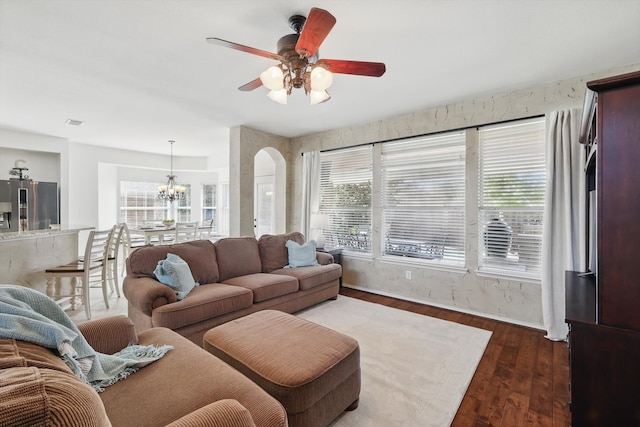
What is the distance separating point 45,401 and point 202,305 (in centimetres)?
207

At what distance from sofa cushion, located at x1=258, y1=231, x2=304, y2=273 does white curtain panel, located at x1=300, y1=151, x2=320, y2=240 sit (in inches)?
44.1

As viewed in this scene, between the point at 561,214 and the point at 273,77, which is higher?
the point at 273,77

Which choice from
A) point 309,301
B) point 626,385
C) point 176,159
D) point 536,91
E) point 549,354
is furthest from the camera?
point 176,159

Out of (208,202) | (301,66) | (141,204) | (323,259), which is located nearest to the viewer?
(301,66)

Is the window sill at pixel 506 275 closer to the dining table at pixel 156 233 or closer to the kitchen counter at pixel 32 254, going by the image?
A: the dining table at pixel 156 233

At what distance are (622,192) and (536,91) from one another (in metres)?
2.33

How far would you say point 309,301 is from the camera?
358cm

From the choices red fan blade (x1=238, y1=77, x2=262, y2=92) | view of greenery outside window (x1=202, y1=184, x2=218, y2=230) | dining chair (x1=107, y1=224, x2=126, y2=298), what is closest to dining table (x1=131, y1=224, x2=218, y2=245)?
dining chair (x1=107, y1=224, x2=126, y2=298)

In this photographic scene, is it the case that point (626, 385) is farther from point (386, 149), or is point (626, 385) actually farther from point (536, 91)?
point (386, 149)

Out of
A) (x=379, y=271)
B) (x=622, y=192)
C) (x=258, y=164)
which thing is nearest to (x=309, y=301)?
(x=379, y=271)

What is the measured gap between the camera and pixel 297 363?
1587 millimetres

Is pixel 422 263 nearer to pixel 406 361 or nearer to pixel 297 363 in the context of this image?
pixel 406 361

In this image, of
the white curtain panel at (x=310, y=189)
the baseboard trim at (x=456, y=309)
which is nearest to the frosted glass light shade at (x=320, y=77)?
the white curtain panel at (x=310, y=189)

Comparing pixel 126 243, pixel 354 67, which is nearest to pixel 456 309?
pixel 354 67
